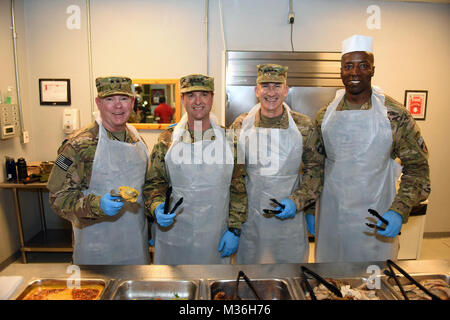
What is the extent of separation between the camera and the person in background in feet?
12.9

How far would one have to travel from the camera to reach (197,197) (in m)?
2.02

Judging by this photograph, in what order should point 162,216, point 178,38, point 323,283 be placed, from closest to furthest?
point 323,283 → point 162,216 → point 178,38

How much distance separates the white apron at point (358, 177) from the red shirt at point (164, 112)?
2.27 m

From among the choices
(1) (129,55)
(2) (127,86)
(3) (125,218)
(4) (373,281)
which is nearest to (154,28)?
(1) (129,55)

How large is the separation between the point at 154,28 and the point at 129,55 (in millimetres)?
438

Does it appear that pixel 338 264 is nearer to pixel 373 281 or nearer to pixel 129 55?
pixel 373 281

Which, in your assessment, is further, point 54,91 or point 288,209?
point 54,91

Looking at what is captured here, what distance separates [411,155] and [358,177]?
34cm

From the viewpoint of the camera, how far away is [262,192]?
217 centimetres

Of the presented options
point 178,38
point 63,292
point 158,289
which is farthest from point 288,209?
point 178,38

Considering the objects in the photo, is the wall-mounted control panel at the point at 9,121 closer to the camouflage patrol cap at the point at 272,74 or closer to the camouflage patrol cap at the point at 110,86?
the camouflage patrol cap at the point at 110,86

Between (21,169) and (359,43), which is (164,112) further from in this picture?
(359,43)

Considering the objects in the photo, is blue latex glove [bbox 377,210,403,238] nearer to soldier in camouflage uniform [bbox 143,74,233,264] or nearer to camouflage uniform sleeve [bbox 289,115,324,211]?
camouflage uniform sleeve [bbox 289,115,324,211]

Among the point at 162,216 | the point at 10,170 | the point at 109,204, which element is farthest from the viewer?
the point at 10,170
